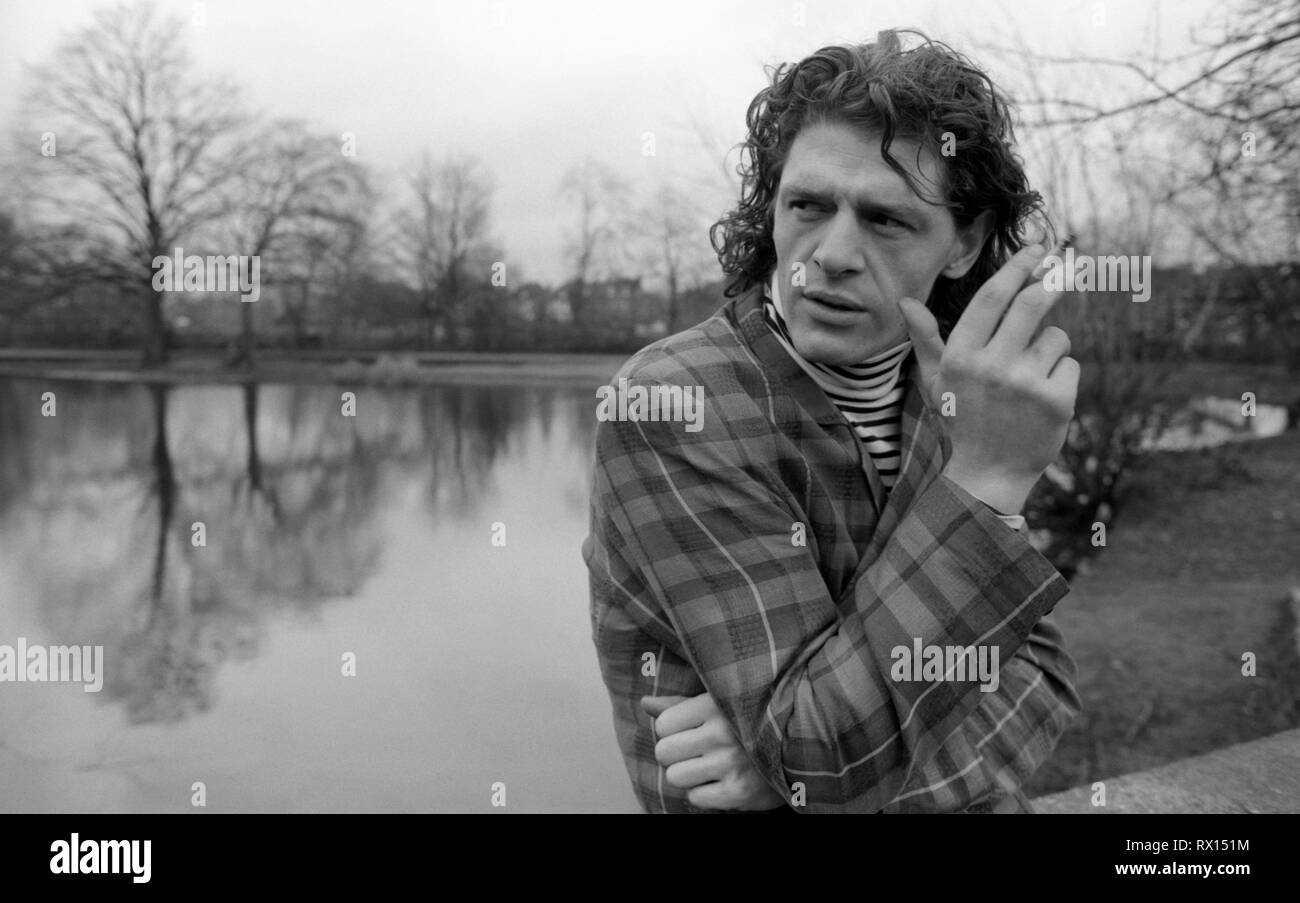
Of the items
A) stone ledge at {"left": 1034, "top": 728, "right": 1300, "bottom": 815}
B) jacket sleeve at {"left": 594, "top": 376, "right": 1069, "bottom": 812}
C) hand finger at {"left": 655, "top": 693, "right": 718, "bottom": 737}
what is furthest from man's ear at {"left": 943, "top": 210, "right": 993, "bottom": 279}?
stone ledge at {"left": 1034, "top": 728, "right": 1300, "bottom": 815}

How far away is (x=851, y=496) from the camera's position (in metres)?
1.01

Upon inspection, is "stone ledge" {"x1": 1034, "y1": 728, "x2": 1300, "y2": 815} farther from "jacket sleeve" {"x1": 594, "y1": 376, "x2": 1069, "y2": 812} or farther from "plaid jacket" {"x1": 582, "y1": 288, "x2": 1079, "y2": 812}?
"jacket sleeve" {"x1": 594, "y1": 376, "x2": 1069, "y2": 812}

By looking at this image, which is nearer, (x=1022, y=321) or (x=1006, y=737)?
(x=1022, y=321)

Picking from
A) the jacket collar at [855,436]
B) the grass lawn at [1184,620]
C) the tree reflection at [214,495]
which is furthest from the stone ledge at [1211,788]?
Result: the tree reflection at [214,495]

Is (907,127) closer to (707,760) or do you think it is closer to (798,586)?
(798,586)

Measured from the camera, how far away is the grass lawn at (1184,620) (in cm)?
360

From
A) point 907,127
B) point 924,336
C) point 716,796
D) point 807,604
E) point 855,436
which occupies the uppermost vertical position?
point 907,127

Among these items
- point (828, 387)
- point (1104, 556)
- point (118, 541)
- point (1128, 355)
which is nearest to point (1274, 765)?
point (828, 387)

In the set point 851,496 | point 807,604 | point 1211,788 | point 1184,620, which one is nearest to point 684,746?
point 807,604

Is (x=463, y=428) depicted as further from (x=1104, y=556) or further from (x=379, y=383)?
(x=1104, y=556)

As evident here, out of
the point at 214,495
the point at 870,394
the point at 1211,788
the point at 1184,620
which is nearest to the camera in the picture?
the point at 870,394

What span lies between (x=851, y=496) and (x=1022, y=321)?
0.26 m

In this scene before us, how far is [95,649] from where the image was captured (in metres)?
3.16
